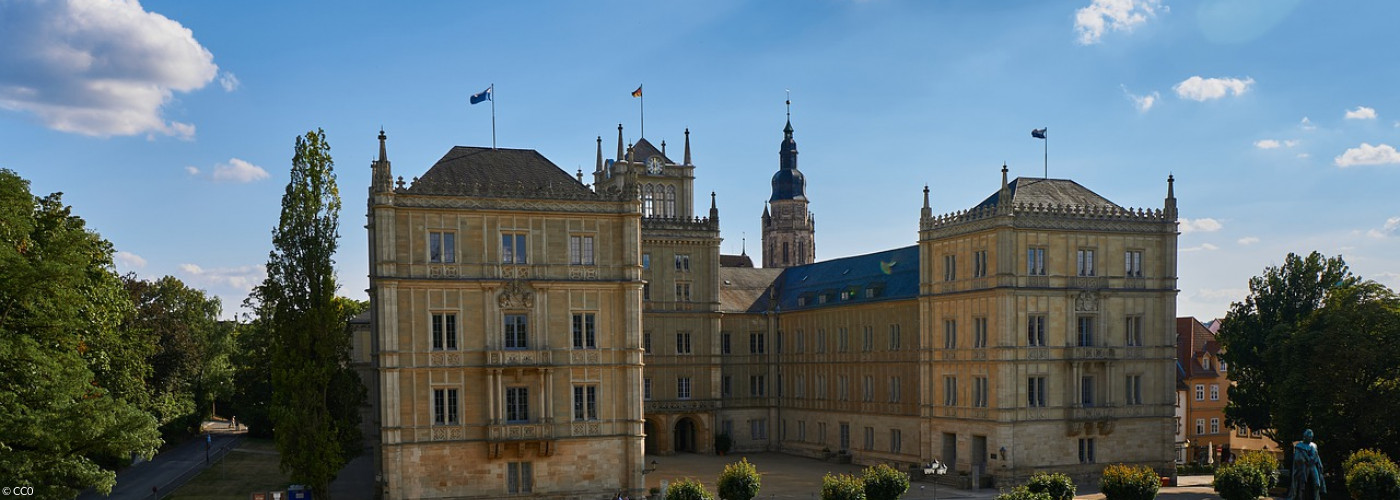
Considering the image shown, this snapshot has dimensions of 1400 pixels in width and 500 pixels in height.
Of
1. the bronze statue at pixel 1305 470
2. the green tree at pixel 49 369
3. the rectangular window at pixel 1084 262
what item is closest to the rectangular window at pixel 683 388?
the rectangular window at pixel 1084 262

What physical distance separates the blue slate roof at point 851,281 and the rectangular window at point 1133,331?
42.9 feet

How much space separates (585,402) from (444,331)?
8034 millimetres

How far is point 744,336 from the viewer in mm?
93375

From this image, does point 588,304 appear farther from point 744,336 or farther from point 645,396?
point 744,336

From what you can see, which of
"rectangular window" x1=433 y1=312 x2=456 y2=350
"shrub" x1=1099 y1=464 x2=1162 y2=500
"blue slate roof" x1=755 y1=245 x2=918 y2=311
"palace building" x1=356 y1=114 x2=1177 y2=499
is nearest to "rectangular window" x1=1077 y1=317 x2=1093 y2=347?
"palace building" x1=356 y1=114 x2=1177 y2=499

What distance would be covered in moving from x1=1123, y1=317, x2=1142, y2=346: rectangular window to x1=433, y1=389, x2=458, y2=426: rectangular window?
39836 millimetres

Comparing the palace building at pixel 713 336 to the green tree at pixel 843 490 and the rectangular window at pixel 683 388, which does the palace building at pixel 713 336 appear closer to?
the rectangular window at pixel 683 388

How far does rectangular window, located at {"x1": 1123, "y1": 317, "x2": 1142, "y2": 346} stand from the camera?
7162 cm

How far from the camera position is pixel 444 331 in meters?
58.6

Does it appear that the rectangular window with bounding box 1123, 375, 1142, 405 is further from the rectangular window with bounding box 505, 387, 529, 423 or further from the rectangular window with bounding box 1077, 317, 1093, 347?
the rectangular window with bounding box 505, 387, 529, 423

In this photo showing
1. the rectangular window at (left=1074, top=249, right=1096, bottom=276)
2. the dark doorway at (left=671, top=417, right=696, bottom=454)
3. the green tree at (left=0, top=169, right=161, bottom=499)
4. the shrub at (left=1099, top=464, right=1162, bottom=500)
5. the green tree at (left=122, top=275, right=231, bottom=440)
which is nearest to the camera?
the green tree at (left=0, top=169, right=161, bottom=499)

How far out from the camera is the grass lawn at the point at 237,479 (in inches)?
2662

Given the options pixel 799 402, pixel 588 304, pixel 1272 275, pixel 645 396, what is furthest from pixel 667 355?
pixel 1272 275

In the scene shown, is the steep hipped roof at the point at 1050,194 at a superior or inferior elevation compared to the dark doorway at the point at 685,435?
superior
